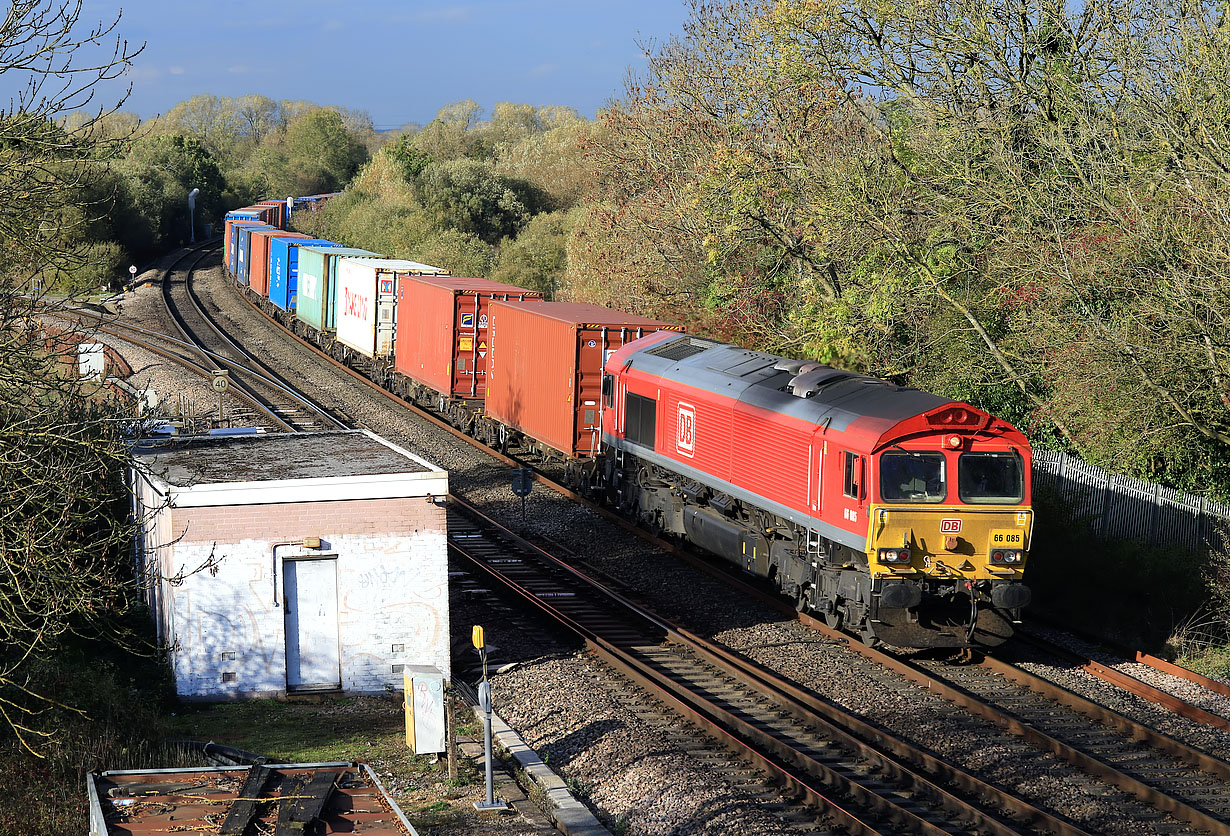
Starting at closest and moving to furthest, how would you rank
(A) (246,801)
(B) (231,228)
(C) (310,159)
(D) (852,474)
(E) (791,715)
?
(A) (246,801) → (E) (791,715) → (D) (852,474) → (B) (231,228) → (C) (310,159)

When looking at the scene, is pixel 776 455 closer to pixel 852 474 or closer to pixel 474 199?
pixel 852 474

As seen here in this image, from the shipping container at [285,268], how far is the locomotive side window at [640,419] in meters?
26.6

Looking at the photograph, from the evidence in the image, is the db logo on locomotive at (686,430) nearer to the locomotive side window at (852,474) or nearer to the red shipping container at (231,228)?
the locomotive side window at (852,474)

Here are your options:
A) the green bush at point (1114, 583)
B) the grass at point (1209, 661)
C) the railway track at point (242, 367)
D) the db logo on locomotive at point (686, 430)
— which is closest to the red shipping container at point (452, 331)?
the railway track at point (242, 367)

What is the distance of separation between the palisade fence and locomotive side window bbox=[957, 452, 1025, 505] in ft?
Answer: 15.0

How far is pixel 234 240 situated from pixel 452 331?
36758mm

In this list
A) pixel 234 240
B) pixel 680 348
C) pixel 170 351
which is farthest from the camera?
pixel 234 240

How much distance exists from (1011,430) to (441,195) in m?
57.4

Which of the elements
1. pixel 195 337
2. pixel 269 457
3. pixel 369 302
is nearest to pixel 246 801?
pixel 269 457

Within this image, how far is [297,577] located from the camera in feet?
44.2

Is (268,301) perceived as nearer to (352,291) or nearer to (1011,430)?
(352,291)

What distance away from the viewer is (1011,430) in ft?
47.8

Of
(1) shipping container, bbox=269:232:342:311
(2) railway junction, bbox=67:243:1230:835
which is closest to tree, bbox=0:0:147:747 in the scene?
(2) railway junction, bbox=67:243:1230:835

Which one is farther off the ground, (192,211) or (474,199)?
(474,199)
